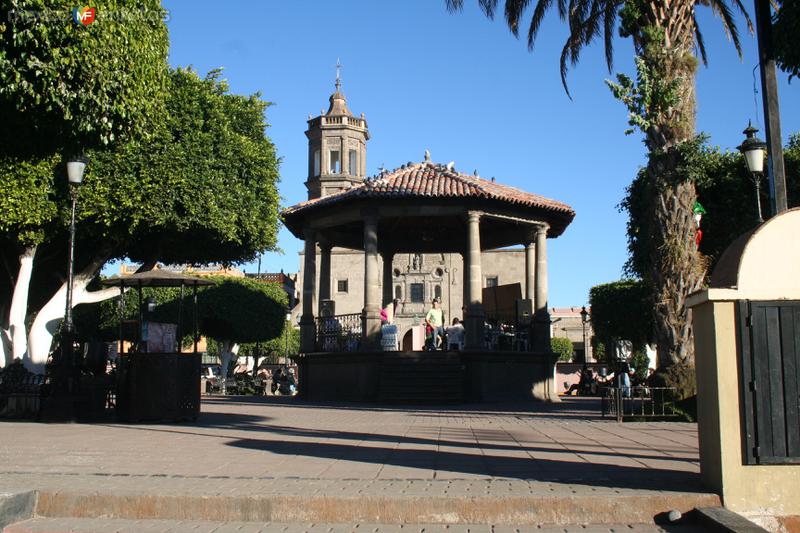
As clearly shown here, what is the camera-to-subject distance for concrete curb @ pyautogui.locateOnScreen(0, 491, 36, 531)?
5.67m

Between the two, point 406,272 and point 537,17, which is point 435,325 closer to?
point 537,17

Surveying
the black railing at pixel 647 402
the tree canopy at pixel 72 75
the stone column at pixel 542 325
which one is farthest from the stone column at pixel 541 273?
the tree canopy at pixel 72 75

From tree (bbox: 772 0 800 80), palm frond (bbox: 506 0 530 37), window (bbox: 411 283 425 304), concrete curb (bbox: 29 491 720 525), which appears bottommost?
concrete curb (bbox: 29 491 720 525)

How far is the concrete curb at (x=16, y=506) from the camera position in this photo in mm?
5668

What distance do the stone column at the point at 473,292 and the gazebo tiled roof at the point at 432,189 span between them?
876 mm

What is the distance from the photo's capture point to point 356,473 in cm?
718

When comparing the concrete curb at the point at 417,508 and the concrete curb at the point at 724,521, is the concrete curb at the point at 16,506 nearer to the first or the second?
the concrete curb at the point at 417,508

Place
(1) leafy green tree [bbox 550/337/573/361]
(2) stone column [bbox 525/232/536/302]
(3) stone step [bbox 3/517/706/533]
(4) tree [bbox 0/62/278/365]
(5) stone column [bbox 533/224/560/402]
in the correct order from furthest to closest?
(1) leafy green tree [bbox 550/337/573/361], (2) stone column [bbox 525/232/536/302], (5) stone column [bbox 533/224/560/402], (4) tree [bbox 0/62/278/365], (3) stone step [bbox 3/517/706/533]

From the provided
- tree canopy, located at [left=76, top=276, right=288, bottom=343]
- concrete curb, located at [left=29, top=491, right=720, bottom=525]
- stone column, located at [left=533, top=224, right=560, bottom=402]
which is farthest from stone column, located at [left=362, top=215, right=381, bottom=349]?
tree canopy, located at [left=76, top=276, right=288, bottom=343]

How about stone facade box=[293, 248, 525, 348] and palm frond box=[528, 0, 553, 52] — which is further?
stone facade box=[293, 248, 525, 348]

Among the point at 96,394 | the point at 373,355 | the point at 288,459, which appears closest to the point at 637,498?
the point at 288,459

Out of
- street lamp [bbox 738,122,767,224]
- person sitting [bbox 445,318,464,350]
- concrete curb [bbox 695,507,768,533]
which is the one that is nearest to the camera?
concrete curb [bbox 695,507,768,533]

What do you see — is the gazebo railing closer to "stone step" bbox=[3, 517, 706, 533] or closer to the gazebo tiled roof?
the gazebo tiled roof

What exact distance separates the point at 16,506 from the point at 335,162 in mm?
72596
